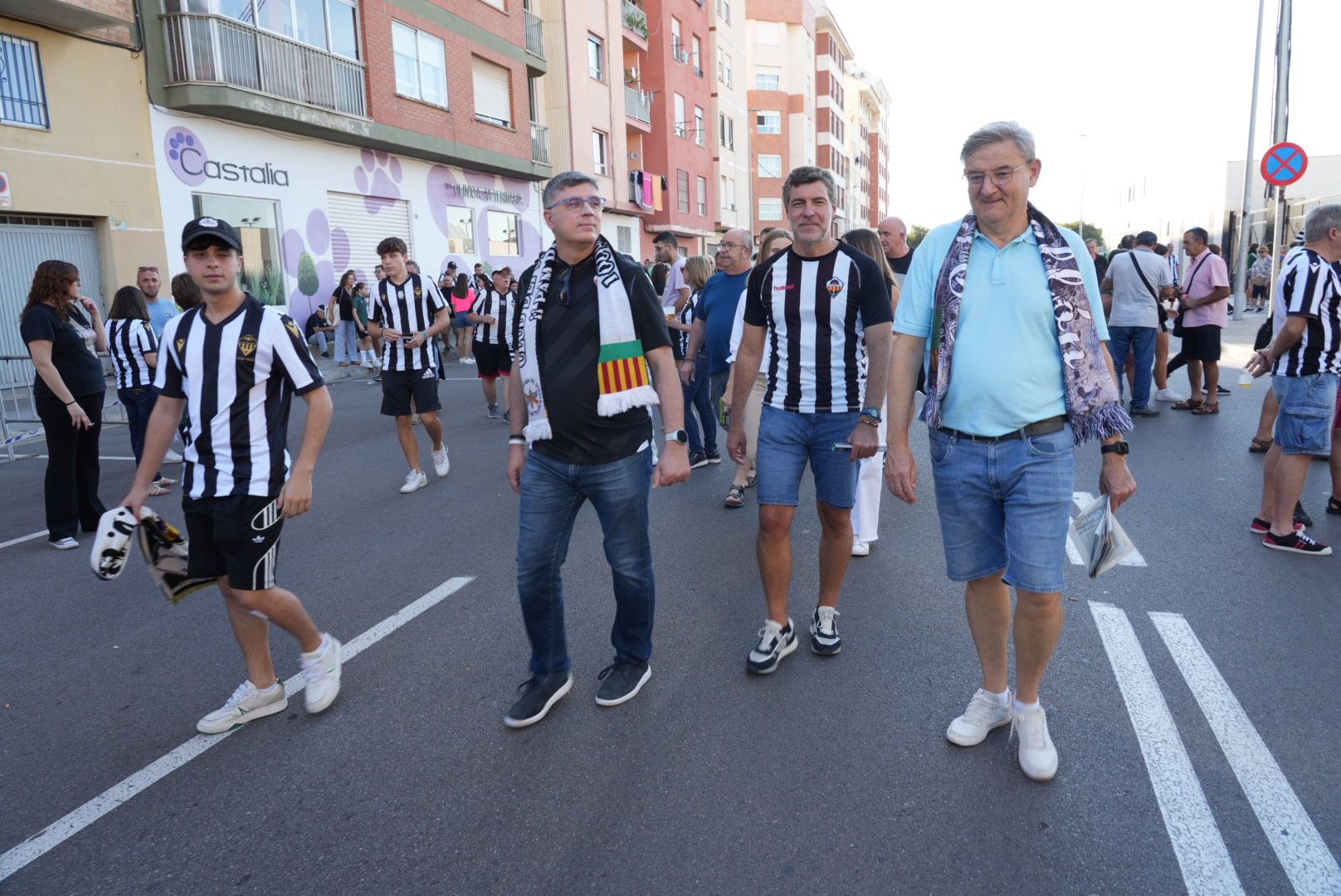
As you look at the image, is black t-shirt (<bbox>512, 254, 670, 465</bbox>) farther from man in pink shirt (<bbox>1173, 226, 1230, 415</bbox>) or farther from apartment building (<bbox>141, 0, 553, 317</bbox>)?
apartment building (<bbox>141, 0, 553, 317</bbox>)

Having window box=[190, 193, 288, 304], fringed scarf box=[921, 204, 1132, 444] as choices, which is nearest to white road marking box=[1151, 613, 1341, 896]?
fringed scarf box=[921, 204, 1132, 444]

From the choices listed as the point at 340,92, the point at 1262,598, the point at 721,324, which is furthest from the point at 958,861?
the point at 340,92

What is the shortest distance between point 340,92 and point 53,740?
59.3 ft

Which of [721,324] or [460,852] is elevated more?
[721,324]

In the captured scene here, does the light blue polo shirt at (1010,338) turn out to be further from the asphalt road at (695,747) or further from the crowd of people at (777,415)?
the asphalt road at (695,747)

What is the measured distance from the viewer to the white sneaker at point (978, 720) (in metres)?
3.18

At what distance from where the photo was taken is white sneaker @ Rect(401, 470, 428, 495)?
299 inches

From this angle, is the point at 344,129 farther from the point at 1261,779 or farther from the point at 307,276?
the point at 1261,779

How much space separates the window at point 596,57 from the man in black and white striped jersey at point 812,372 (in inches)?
1126

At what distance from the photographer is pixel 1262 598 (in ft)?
15.1

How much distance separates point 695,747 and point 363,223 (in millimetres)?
19426

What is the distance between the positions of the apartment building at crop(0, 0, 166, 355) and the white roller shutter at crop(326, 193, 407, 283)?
4.40 metres

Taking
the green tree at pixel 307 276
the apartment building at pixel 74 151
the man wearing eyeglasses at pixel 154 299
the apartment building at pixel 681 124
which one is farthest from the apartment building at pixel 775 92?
the man wearing eyeglasses at pixel 154 299

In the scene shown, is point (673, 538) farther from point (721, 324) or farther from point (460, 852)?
point (460, 852)
